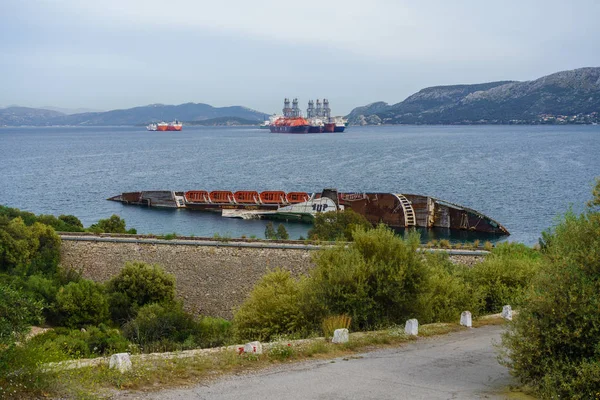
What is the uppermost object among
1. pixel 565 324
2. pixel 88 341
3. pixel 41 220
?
pixel 565 324

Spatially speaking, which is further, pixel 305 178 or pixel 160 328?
pixel 305 178

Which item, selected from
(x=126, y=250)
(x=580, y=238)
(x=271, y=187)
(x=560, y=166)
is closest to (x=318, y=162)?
(x=271, y=187)

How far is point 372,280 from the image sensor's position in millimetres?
14141

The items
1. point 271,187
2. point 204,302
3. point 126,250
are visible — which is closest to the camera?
point 204,302

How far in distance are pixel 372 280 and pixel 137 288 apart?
12.4 meters

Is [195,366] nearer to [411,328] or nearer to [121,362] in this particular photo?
[121,362]

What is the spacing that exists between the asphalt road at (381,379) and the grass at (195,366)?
1.05ft

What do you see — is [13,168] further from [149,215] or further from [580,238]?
[580,238]

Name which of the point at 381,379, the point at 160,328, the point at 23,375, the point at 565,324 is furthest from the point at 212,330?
the point at 565,324

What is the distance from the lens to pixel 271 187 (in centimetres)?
7062

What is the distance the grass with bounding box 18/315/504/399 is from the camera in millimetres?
8773

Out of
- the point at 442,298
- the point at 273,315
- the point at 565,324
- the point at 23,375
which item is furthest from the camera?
the point at 442,298

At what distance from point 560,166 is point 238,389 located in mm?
81294

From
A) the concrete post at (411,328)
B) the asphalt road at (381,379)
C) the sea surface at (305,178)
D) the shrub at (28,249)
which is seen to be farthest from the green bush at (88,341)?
the sea surface at (305,178)
